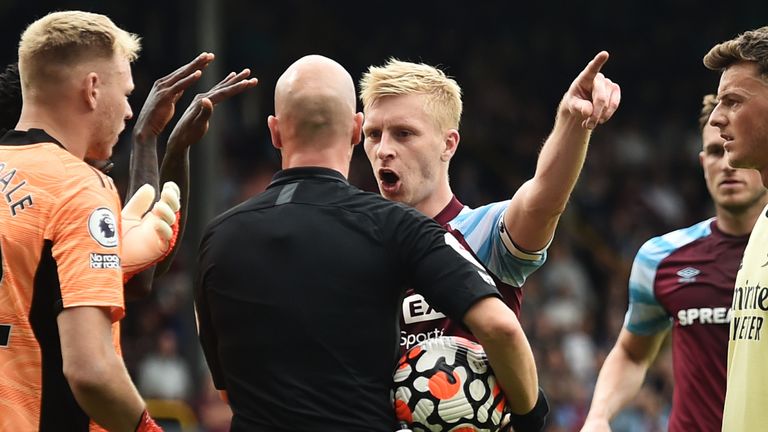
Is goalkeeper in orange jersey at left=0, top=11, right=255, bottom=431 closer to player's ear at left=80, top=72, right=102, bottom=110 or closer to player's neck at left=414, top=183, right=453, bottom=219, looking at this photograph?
player's ear at left=80, top=72, right=102, bottom=110

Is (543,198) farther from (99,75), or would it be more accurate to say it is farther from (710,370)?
(710,370)

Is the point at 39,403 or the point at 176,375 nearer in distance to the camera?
the point at 39,403

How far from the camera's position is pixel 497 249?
4445mm

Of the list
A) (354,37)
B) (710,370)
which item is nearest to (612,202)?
(354,37)

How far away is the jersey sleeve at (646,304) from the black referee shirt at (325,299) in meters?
2.58

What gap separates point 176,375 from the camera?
13.5 m

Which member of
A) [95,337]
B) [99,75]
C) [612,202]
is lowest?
[612,202]

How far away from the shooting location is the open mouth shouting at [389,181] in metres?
4.88

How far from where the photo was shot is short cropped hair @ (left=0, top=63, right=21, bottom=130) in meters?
4.57

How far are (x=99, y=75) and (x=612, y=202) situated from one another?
1301 centimetres

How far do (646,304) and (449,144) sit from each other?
1.62 metres

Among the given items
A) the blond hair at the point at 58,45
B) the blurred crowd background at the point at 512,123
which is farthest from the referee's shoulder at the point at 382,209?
the blurred crowd background at the point at 512,123

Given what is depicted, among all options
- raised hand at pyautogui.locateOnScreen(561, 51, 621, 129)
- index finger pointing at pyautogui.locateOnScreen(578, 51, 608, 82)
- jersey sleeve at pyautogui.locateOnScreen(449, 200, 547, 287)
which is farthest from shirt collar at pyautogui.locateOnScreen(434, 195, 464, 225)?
index finger pointing at pyautogui.locateOnScreen(578, 51, 608, 82)

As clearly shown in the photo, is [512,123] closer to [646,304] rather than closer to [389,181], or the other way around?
[646,304]
